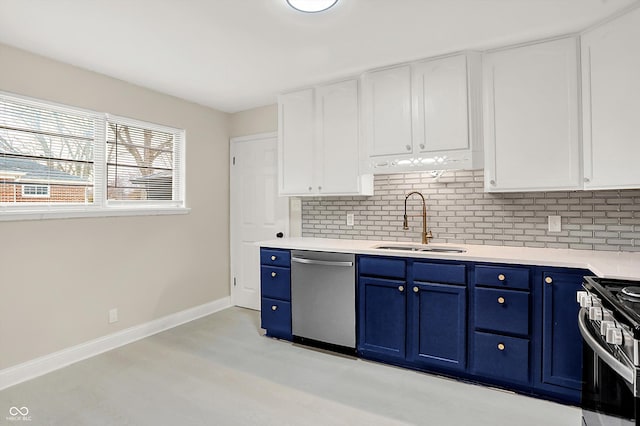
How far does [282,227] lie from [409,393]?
230 centimetres

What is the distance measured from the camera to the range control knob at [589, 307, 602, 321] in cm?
140

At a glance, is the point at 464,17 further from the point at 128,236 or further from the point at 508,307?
the point at 128,236

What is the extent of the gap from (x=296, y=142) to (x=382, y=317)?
73.4 inches

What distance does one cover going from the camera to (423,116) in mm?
2918

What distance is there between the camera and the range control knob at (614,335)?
1.19 m

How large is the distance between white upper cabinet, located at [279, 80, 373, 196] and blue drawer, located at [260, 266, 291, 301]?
0.80m

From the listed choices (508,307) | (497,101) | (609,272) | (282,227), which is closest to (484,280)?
(508,307)

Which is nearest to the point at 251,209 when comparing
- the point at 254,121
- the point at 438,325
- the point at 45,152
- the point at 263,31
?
the point at 254,121

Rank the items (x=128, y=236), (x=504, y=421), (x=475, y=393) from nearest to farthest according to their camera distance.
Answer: (x=504, y=421)
(x=475, y=393)
(x=128, y=236)

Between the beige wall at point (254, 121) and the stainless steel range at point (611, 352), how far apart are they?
3390mm

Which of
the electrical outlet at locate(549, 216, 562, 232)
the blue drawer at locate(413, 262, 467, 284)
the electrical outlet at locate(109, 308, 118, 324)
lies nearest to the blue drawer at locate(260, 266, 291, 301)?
the blue drawer at locate(413, 262, 467, 284)

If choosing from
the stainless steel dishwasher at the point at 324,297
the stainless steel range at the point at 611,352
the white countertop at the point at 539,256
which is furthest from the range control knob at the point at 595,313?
the stainless steel dishwasher at the point at 324,297

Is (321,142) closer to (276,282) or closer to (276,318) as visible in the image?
(276,282)

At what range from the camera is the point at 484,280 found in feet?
8.08
